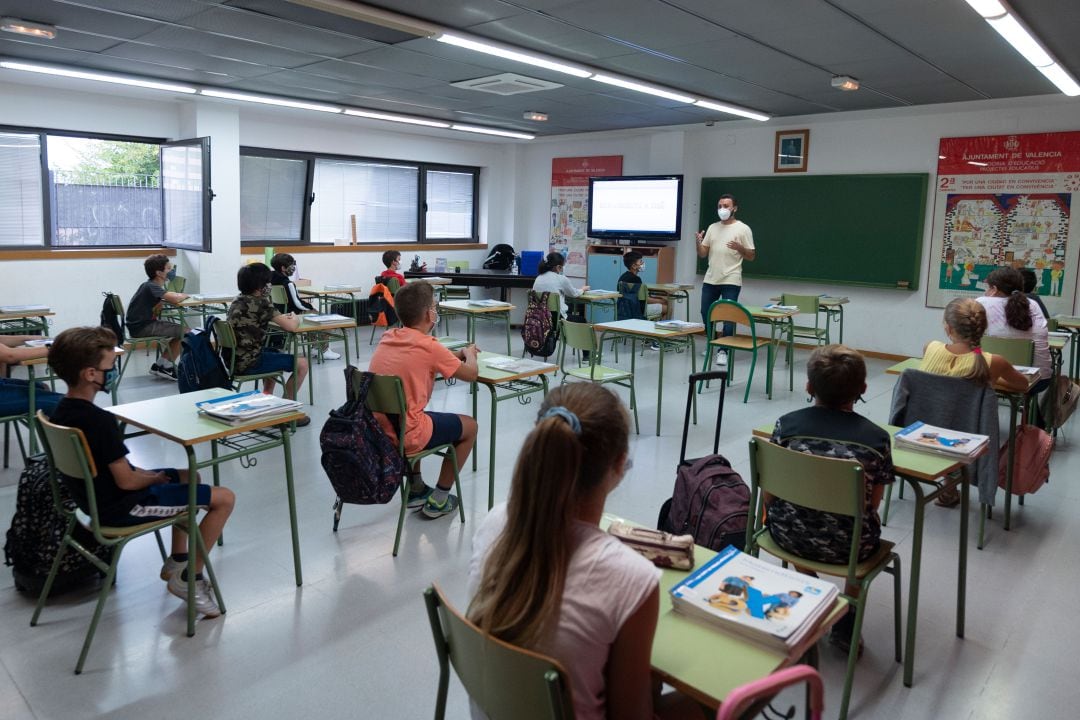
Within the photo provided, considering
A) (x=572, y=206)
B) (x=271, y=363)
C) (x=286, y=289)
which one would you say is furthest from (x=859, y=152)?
(x=271, y=363)

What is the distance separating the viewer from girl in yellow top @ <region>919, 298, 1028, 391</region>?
126 inches

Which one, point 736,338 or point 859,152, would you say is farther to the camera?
point 859,152

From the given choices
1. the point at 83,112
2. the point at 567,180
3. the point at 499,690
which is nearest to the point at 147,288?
the point at 83,112

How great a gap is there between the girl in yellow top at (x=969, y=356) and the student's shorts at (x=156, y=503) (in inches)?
117

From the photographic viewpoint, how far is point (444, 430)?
11.5 ft

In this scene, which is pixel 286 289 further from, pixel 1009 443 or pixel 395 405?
pixel 1009 443

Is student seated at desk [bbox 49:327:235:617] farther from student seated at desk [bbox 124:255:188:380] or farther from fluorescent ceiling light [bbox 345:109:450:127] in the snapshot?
fluorescent ceiling light [bbox 345:109:450:127]

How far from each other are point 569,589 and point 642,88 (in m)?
6.29

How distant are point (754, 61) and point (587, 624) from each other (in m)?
5.48

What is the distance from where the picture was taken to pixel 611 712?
4.15 ft

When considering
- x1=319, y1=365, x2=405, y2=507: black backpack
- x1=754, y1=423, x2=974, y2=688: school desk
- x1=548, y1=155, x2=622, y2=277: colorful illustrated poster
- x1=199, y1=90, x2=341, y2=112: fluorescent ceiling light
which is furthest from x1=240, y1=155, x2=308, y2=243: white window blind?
x1=754, y1=423, x2=974, y2=688: school desk

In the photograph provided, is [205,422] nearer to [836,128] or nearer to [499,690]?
[499,690]

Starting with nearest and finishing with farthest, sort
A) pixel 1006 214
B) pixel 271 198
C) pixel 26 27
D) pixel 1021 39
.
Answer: pixel 1021 39
pixel 26 27
pixel 1006 214
pixel 271 198

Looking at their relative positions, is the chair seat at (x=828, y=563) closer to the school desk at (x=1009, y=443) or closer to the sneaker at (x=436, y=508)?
the school desk at (x=1009, y=443)
